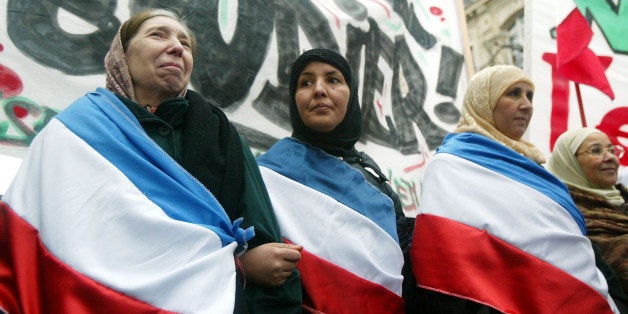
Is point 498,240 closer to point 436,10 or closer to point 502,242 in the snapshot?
point 502,242

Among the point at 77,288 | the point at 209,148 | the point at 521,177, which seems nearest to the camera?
the point at 77,288

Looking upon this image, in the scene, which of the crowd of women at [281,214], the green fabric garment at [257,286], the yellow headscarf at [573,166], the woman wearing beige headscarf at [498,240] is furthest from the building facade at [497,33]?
the green fabric garment at [257,286]

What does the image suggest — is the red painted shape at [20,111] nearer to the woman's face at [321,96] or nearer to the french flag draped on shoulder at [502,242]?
the woman's face at [321,96]

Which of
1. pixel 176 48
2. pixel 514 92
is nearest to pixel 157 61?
pixel 176 48

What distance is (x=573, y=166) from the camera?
290cm

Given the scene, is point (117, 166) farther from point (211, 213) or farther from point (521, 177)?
point (521, 177)

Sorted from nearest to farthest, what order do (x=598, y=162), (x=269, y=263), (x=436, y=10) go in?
(x=269, y=263) → (x=598, y=162) → (x=436, y=10)

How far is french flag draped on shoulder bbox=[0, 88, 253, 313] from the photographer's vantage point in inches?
45.8

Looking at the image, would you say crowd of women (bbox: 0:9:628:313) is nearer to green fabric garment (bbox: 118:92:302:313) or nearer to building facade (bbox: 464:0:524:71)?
green fabric garment (bbox: 118:92:302:313)

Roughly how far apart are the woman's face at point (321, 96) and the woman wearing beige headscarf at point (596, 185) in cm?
122

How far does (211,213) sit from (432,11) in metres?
2.72

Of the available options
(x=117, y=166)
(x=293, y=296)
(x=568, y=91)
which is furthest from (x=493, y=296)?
(x=568, y=91)

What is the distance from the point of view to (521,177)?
2133 millimetres

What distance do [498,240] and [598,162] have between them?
46.3 inches
